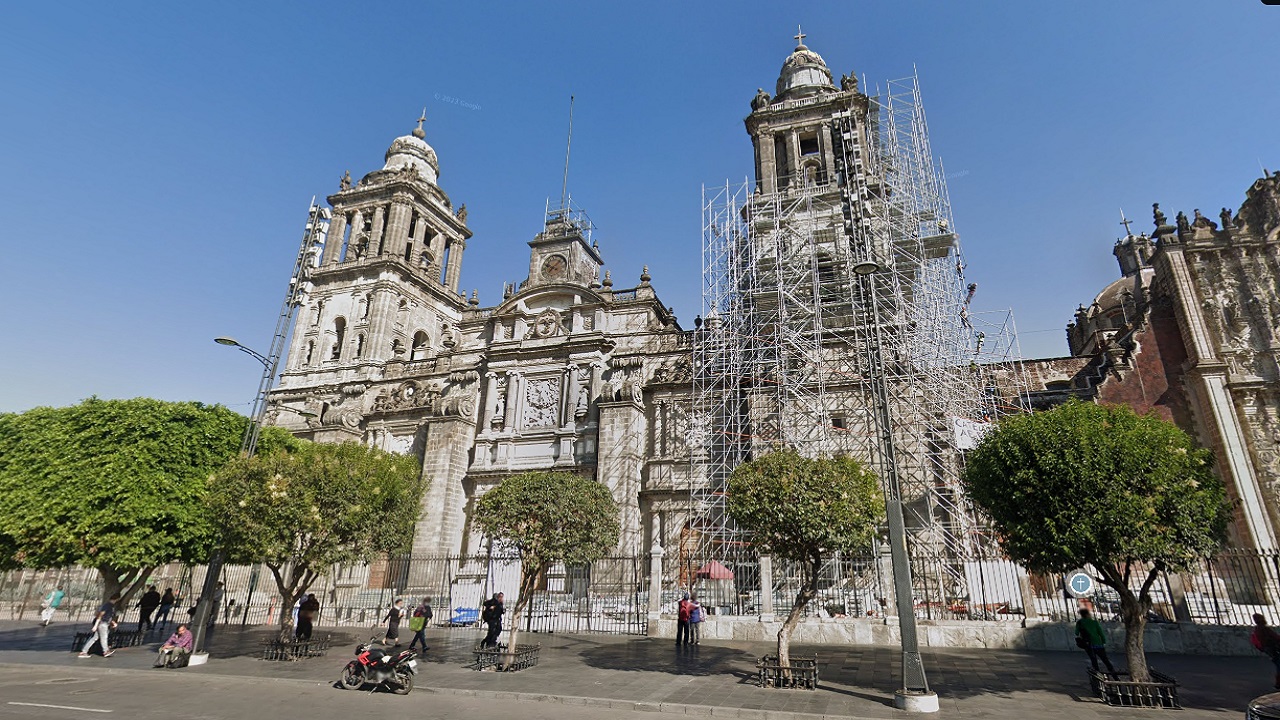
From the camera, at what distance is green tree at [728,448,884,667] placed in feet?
39.1

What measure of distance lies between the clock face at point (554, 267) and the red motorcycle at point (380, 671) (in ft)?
85.3

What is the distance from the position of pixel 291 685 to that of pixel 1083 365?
34.5m

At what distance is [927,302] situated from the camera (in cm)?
2494

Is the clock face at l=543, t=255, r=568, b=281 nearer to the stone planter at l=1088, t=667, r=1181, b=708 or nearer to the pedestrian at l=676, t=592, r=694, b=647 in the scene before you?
the pedestrian at l=676, t=592, r=694, b=647

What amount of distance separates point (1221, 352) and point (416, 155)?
49.1 m

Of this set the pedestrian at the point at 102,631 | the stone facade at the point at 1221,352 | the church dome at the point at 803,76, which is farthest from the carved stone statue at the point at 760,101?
the pedestrian at the point at 102,631

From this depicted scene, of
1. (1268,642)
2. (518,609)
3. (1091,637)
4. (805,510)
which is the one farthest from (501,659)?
(1268,642)

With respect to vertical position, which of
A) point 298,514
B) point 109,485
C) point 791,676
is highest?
point 109,485

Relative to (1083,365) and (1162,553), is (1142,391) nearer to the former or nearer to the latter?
(1083,365)

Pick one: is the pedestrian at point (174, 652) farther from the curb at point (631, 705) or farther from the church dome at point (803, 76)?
the church dome at point (803, 76)

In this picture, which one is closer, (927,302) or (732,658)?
(732,658)

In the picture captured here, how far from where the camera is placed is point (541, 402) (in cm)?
3170

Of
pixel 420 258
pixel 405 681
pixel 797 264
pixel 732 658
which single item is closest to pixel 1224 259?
pixel 797 264

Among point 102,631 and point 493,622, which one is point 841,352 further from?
point 102,631
